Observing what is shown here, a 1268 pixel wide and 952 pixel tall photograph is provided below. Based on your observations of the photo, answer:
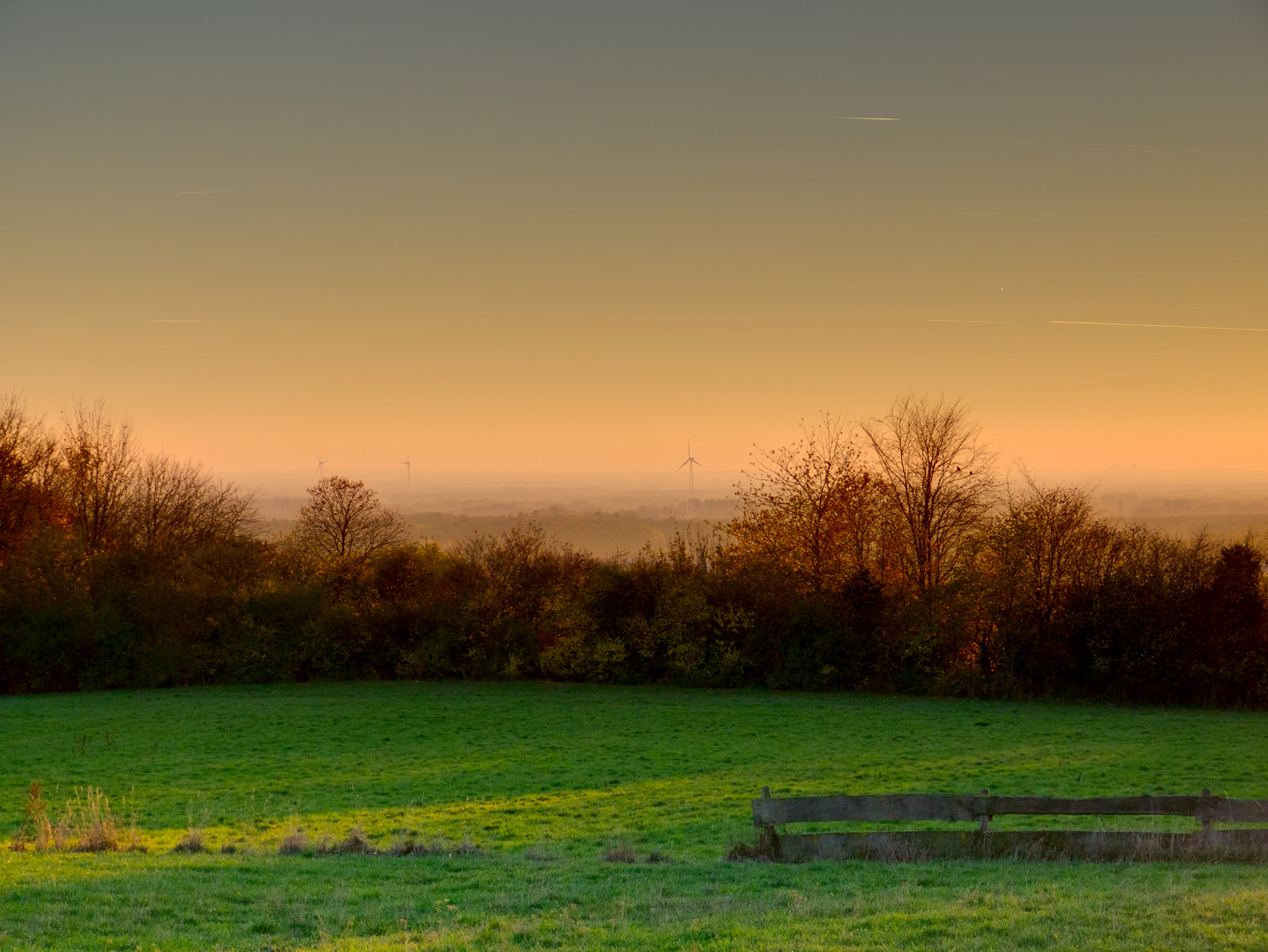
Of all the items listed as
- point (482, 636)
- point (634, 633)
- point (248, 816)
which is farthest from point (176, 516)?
point (248, 816)

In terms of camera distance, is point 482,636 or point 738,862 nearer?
point 738,862

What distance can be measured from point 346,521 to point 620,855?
128ft

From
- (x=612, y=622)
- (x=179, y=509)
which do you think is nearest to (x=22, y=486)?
(x=179, y=509)

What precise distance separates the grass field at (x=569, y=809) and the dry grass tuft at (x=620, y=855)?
0.28 metres

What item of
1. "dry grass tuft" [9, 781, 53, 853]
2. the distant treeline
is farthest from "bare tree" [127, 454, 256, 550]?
"dry grass tuft" [9, 781, 53, 853]

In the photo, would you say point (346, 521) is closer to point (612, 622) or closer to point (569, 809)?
Result: point (612, 622)

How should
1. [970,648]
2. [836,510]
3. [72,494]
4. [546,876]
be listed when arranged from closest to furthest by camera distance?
1. [546,876]
2. [970,648]
3. [836,510]
4. [72,494]

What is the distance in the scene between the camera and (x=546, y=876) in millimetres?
10977

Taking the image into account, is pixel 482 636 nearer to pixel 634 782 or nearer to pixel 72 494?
pixel 634 782

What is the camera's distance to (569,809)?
1670 cm

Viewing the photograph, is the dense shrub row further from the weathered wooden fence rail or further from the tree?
the weathered wooden fence rail

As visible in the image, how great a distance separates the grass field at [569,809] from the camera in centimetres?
828

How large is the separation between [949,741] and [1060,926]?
1798 centimetres

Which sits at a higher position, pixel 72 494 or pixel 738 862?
pixel 72 494
